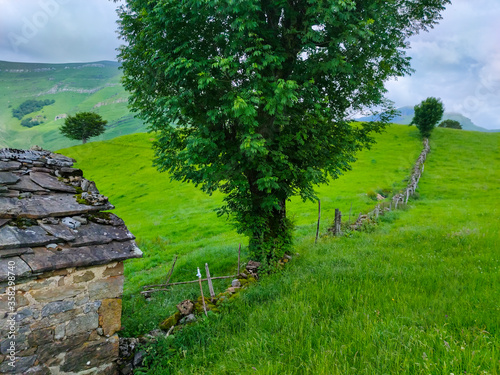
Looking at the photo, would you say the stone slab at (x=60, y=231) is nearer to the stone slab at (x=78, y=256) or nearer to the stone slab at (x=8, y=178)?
the stone slab at (x=78, y=256)

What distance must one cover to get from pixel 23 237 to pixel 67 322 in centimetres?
154

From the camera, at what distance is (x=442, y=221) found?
13.4 m

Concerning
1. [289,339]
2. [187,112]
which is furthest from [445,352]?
[187,112]

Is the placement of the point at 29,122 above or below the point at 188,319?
above

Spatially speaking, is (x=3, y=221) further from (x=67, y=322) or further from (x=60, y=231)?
(x=67, y=322)

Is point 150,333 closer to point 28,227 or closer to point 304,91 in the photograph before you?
point 28,227

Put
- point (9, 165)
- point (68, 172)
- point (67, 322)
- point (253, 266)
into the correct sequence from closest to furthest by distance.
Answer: point (67, 322) < point (9, 165) < point (68, 172) < point (253, 266)

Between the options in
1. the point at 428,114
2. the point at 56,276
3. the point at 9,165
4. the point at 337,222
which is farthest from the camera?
the point at 428,114

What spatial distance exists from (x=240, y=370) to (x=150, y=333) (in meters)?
2.89

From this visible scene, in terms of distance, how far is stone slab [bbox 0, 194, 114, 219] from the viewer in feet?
13.9

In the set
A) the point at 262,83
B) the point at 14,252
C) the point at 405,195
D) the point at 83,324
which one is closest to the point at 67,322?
the point at 83,324

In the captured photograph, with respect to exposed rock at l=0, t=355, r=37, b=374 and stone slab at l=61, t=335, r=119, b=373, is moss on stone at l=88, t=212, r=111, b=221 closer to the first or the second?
stone slab at l=61, t=335, r=119, b=373

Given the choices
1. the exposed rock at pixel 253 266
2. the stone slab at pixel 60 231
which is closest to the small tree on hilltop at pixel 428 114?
the exposed rock at pixel 253 266

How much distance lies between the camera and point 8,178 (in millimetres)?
4672
